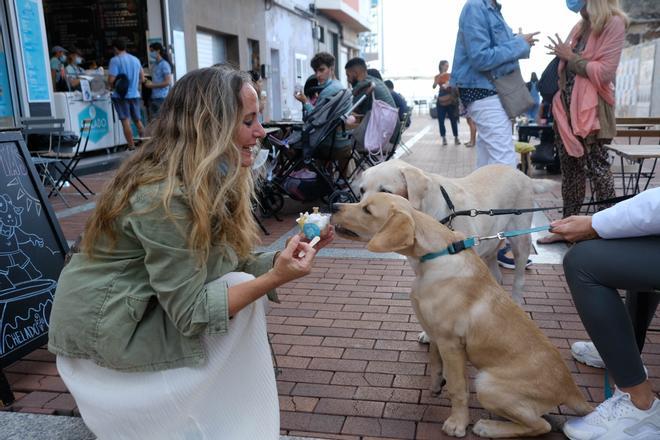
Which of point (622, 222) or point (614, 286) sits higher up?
point (622, 222)

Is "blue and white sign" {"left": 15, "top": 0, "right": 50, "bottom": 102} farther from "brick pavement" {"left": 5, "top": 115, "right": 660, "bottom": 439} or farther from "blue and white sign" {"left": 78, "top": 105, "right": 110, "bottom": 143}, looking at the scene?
"brick pavement" {"left": 5, "top": 115, "right": 660, "bottom": 439}

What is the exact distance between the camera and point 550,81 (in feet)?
22.1

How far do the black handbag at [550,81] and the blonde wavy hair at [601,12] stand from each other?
1578 millimetres

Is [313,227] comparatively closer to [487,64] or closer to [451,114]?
[487,64]

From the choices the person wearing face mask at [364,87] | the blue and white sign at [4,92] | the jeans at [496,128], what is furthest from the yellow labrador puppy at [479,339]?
the blue and white sign at [4,92]

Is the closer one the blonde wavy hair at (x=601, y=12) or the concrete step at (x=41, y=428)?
→ the concrete step at (x=41, y=428)

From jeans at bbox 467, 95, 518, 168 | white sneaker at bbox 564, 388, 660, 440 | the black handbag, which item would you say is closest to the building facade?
the black handbag

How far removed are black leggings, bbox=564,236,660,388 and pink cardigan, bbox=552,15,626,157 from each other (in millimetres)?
3210

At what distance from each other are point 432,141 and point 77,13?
36.6 ft

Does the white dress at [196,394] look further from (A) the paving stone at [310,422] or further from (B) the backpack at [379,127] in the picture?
(B) the backpack at [379,127]

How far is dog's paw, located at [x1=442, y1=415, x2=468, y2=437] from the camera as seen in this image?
269cm

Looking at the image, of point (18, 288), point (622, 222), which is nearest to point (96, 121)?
point (18, 288)

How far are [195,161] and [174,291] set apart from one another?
0.49 metres

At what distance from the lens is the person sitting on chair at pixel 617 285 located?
234 centimetres
